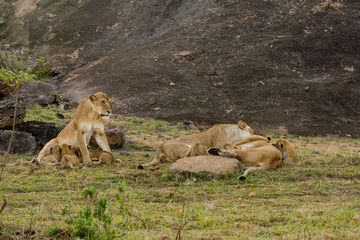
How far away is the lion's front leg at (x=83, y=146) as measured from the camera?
450 inches

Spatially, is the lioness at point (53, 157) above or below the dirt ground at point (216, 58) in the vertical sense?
above

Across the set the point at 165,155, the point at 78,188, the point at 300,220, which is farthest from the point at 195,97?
the point at 300,220

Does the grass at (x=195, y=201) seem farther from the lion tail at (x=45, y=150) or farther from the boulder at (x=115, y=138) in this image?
the boulder at (x=115, y=138)

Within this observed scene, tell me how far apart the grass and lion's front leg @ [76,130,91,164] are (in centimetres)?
63

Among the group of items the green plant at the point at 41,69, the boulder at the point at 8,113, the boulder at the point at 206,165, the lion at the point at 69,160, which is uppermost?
the boulder at the point at 8,113

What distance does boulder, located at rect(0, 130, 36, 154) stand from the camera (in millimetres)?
13094

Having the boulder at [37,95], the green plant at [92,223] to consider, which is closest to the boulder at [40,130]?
the boulder at [37,95]

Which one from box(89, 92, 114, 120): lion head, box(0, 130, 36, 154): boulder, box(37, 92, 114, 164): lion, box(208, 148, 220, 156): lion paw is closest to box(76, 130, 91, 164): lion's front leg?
box(37, 92, 114, 164): lion

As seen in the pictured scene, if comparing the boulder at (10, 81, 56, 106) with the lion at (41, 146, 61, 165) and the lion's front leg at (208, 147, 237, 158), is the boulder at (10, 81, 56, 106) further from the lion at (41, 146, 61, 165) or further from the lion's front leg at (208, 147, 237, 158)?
the lion's front leg at (208, 147, 237, 158)

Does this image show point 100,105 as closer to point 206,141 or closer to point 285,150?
point 206,141

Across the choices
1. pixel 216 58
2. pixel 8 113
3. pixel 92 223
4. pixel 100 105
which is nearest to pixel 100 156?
pixel 100 105

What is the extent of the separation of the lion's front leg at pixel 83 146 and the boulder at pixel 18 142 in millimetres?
2150

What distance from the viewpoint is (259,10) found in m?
33.8

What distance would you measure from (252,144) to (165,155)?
2102mm
